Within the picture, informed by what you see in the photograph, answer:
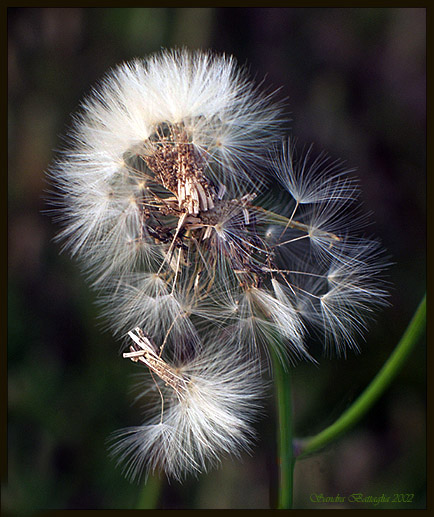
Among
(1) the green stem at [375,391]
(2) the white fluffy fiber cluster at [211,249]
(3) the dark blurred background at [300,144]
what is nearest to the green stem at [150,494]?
(3) the dark blurred background at [300,144]

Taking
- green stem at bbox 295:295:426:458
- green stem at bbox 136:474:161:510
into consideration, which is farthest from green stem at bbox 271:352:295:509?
green stem at bbox 136:474:161:510

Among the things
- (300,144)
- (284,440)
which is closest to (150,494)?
(284,440)

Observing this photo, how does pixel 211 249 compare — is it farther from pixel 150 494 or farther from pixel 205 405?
pixel 150 494

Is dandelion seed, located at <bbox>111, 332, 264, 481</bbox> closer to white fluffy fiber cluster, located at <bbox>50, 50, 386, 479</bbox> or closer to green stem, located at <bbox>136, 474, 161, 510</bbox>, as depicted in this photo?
white fluffy fiber cluster, located at <bbox>50, 50, 386, 479</bbox>

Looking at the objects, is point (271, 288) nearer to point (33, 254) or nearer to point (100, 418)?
point (100, 418)

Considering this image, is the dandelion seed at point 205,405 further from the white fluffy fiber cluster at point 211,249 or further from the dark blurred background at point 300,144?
the dark blurred background at point 300,144

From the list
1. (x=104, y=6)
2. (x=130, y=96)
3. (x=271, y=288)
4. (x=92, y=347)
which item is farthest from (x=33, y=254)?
(x=271, y=288)
